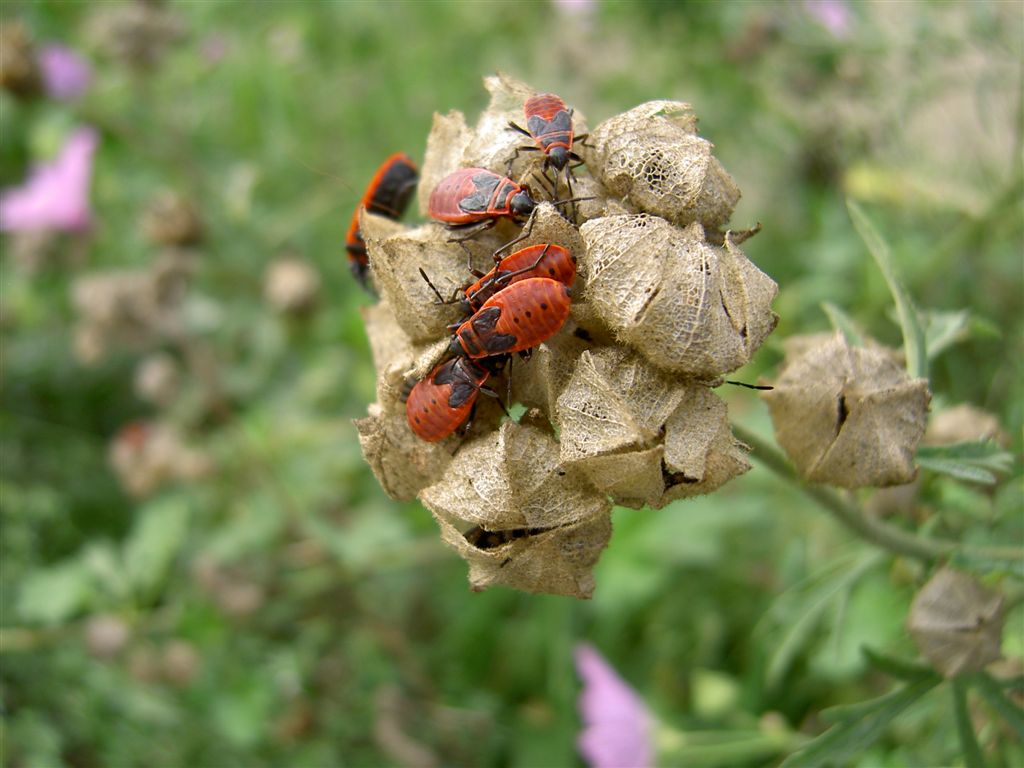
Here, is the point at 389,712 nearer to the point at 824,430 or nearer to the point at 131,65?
the point at 824,430

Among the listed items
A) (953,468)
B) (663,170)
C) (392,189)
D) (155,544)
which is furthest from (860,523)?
(155,544)

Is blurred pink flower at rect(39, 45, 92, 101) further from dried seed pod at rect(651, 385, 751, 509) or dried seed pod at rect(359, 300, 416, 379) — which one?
dried seed pod at rect(651, 385, 751, 509)

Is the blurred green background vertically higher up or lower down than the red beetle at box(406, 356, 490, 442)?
higher up

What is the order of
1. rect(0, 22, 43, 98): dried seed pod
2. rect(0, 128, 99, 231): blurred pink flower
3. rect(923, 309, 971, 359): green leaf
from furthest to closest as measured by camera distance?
rect(0, 128, 99, 231): blurred pink flower, rect(0, 22, 43, 98): dried seed pod, rect(923, 309, 971, 359): green leaf

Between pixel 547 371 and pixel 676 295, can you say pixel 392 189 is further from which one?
pixel 676 295

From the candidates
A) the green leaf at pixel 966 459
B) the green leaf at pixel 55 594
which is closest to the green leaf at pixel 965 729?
the green leaf at pixel 966 459

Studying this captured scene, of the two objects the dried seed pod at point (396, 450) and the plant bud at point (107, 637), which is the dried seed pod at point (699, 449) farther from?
the plant bud at point (107, 637)

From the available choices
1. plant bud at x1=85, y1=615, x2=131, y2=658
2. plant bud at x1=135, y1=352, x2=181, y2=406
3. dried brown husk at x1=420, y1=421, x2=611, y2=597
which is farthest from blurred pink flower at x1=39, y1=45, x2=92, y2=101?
dried brown husk at x1=420, y1=421, x2=611, y2=597
